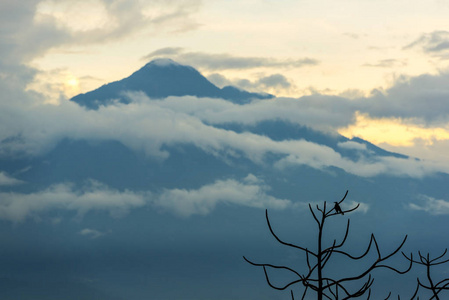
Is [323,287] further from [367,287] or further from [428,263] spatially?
[428,263]

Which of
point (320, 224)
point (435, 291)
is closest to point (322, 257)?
point (320, 224)

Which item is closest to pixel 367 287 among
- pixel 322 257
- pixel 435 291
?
pixel 322 257

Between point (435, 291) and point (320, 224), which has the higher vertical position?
point (320, 224)

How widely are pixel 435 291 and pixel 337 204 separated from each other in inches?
36.2

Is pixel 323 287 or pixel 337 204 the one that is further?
pixel 337 204

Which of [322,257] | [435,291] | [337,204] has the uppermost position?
[337,204]

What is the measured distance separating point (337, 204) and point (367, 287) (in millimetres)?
608

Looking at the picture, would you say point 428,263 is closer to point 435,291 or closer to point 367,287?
point 435,291

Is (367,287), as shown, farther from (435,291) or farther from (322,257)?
(435,291)

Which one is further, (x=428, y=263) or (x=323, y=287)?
(x=428, y=263)

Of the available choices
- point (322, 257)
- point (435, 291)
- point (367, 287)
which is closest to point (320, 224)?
point (322, 257)

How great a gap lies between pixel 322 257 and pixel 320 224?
0.71ft

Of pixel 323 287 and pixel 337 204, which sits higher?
pixel 337 204

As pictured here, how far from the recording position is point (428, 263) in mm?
4789
